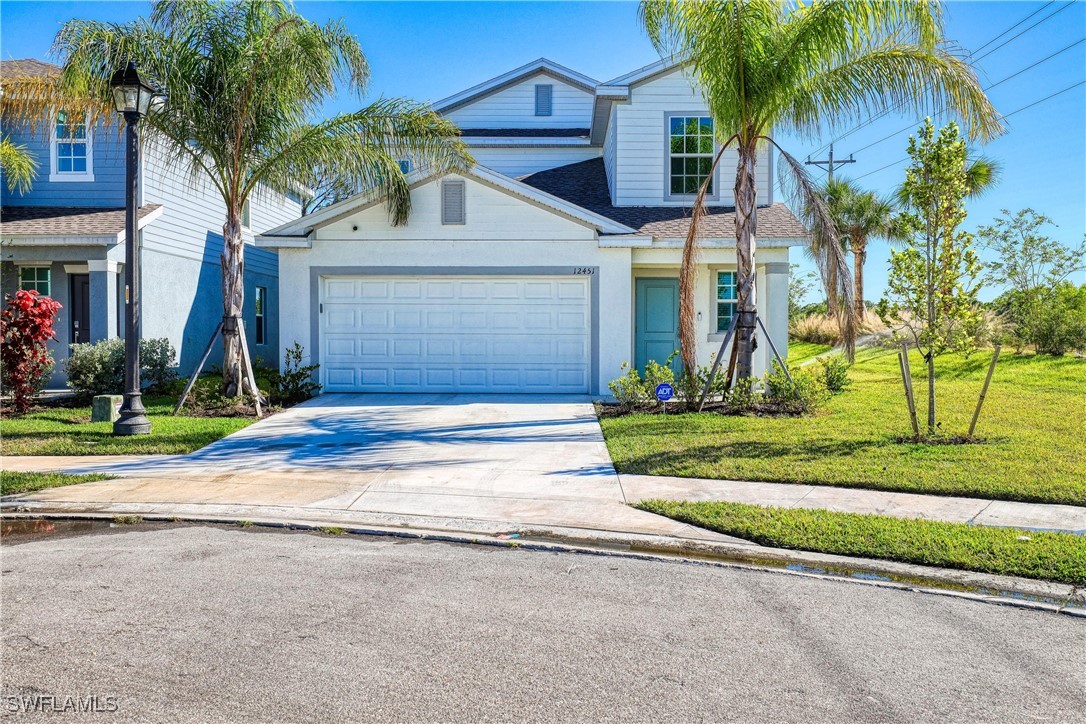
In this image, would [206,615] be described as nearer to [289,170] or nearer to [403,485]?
[403,485]

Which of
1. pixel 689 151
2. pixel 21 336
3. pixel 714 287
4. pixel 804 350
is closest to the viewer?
pixel 21 336

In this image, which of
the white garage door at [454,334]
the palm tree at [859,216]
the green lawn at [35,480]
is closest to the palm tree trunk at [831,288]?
the white garage door at [454,334]

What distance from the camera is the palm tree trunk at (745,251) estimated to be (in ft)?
42.3

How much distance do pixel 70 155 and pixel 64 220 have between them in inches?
72.8

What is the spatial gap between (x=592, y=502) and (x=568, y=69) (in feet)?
56.9

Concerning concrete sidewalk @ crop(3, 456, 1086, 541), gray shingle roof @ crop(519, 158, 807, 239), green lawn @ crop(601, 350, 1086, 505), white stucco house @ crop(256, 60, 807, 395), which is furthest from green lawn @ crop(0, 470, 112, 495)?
gray shingle roof @ crop(519, 158, 807, 239)

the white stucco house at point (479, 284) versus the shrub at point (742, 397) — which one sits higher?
the white stucco house at point (479, 284)

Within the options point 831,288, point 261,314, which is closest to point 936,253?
point 831,288

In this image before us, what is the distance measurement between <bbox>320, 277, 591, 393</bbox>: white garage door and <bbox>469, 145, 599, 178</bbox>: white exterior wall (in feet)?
21.1

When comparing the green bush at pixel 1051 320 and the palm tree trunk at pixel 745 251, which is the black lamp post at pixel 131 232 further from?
the green bush at pixel 1051 320

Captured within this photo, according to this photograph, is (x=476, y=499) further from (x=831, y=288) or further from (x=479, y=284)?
(x=479, y=284)

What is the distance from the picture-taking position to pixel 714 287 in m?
17.0

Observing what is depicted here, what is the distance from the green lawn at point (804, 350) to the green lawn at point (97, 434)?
1711 cm

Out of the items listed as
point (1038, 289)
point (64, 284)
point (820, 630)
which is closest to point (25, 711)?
point (820, 630)
